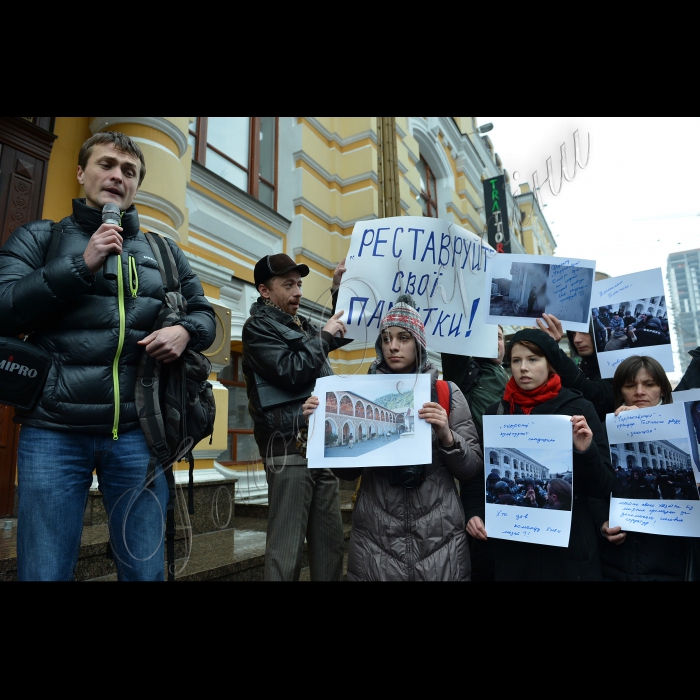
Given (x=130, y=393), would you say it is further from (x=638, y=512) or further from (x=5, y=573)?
(x=638, y=512)

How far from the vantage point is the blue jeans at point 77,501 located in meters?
1.46

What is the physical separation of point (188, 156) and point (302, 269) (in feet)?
10.9

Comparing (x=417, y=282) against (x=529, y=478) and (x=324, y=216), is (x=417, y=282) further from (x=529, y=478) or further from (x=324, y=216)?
(x=324, y=216)

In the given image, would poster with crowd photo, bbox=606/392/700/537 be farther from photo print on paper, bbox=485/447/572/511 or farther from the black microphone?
the black microphone

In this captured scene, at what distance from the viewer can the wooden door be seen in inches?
130

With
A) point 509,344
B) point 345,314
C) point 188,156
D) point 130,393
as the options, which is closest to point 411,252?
point 345,314

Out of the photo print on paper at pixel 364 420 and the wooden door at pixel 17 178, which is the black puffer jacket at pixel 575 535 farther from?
the wooden door at pixel 17 178

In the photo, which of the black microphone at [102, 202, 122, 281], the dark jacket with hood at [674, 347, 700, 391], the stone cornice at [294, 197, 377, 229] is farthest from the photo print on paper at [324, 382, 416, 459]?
the stone cornice at [294, 197, 377, 229]

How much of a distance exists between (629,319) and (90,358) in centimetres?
217

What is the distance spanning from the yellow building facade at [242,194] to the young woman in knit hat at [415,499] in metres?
1.38

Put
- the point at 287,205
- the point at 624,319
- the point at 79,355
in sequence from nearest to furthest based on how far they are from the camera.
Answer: the point at 79,355
the point at 624,319
the point at 287,205

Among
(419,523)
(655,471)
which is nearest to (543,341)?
(655,471)

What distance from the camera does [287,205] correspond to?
7.31m

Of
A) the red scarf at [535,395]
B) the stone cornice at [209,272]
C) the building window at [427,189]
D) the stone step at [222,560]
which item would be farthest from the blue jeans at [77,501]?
the building window at [427,189]
